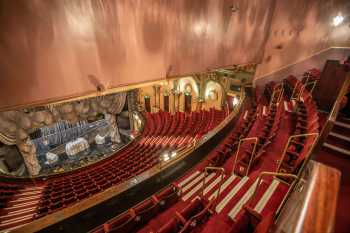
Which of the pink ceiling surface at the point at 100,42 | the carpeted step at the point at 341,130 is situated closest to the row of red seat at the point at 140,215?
the pink ceiling surface at the point at 100,42

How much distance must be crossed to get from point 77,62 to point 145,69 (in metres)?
1.54

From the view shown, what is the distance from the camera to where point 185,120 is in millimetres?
8805

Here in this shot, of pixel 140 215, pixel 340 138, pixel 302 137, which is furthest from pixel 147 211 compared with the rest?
pixel 302 137

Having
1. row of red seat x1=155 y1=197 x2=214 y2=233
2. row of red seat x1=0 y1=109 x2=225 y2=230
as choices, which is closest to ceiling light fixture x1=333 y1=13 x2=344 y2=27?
row of red seat x1=0 y1=109 x2=225 y2=230

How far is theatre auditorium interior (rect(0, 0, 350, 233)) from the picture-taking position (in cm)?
236

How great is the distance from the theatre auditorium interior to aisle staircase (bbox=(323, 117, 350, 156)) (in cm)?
2

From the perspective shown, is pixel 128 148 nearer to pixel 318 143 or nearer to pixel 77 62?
pixel 77 62

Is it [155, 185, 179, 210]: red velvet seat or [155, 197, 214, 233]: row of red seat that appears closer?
[155, 197, 214, 233]: row of red seat

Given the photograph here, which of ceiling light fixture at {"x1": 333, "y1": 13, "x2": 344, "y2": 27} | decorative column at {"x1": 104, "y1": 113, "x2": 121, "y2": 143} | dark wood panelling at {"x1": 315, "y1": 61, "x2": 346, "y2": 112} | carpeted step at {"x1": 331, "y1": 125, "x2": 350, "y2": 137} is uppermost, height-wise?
ceiling light fixture at {"x1": 333, "y1": 13, "x2": 344, "y2": 27}

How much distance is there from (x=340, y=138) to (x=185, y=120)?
20.8 feet

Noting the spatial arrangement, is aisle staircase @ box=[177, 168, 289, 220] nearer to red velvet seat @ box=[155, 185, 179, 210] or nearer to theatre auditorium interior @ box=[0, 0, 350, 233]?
theatre auditorium interior @ box=[0, 0, 350, 233]

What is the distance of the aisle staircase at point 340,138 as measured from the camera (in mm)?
2756

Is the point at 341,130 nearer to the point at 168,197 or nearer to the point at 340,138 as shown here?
the point at 340,138

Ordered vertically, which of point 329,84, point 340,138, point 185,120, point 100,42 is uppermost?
point 100,42
